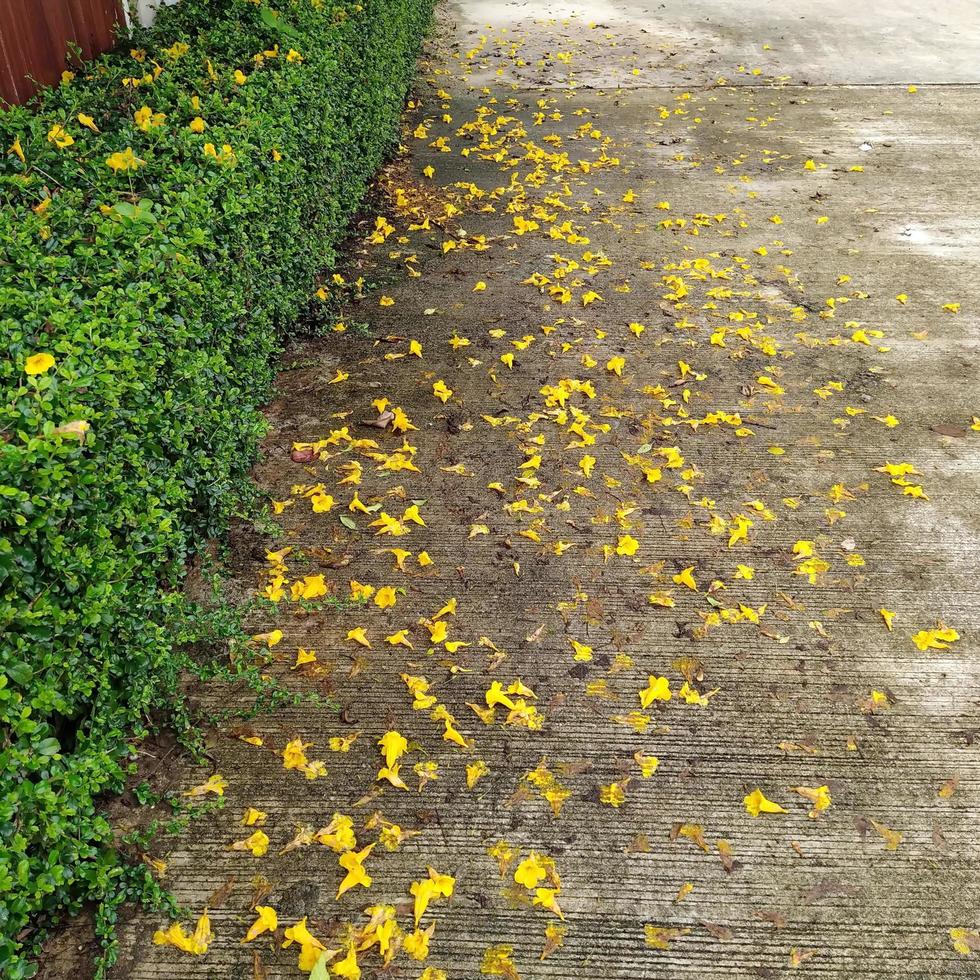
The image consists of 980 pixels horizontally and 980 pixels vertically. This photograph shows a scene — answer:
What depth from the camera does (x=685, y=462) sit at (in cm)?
379

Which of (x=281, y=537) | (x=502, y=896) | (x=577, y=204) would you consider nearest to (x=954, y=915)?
(x=502, y=896)

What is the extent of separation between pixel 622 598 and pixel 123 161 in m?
2.51

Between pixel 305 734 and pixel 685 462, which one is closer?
pixel 305 734

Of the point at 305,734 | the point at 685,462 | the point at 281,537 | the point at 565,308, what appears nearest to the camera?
the point at 305,734

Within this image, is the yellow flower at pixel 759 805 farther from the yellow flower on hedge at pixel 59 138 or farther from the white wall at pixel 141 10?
the white wall at pixel 141 10

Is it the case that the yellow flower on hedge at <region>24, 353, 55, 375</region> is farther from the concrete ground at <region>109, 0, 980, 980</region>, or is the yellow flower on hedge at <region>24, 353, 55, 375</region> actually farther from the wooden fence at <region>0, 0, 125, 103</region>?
the wooden fence at <region>0, 0, 125, 103</region>

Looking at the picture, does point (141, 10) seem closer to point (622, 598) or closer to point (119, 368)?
point (119, 368)

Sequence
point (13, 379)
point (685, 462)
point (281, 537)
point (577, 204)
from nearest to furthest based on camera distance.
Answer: point (13, 379)
point (281, 537)
point (685, 462)
point (577, 204)

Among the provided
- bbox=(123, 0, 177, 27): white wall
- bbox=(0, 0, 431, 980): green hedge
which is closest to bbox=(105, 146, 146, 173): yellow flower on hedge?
bbox=(0, 0, 431, 980): green hedge

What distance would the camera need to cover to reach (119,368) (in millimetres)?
2273

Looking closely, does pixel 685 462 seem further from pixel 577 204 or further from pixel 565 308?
pixel 577 204

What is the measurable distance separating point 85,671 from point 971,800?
255 cm

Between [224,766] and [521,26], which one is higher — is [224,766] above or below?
below

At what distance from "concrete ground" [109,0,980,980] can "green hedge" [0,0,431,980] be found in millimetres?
399
